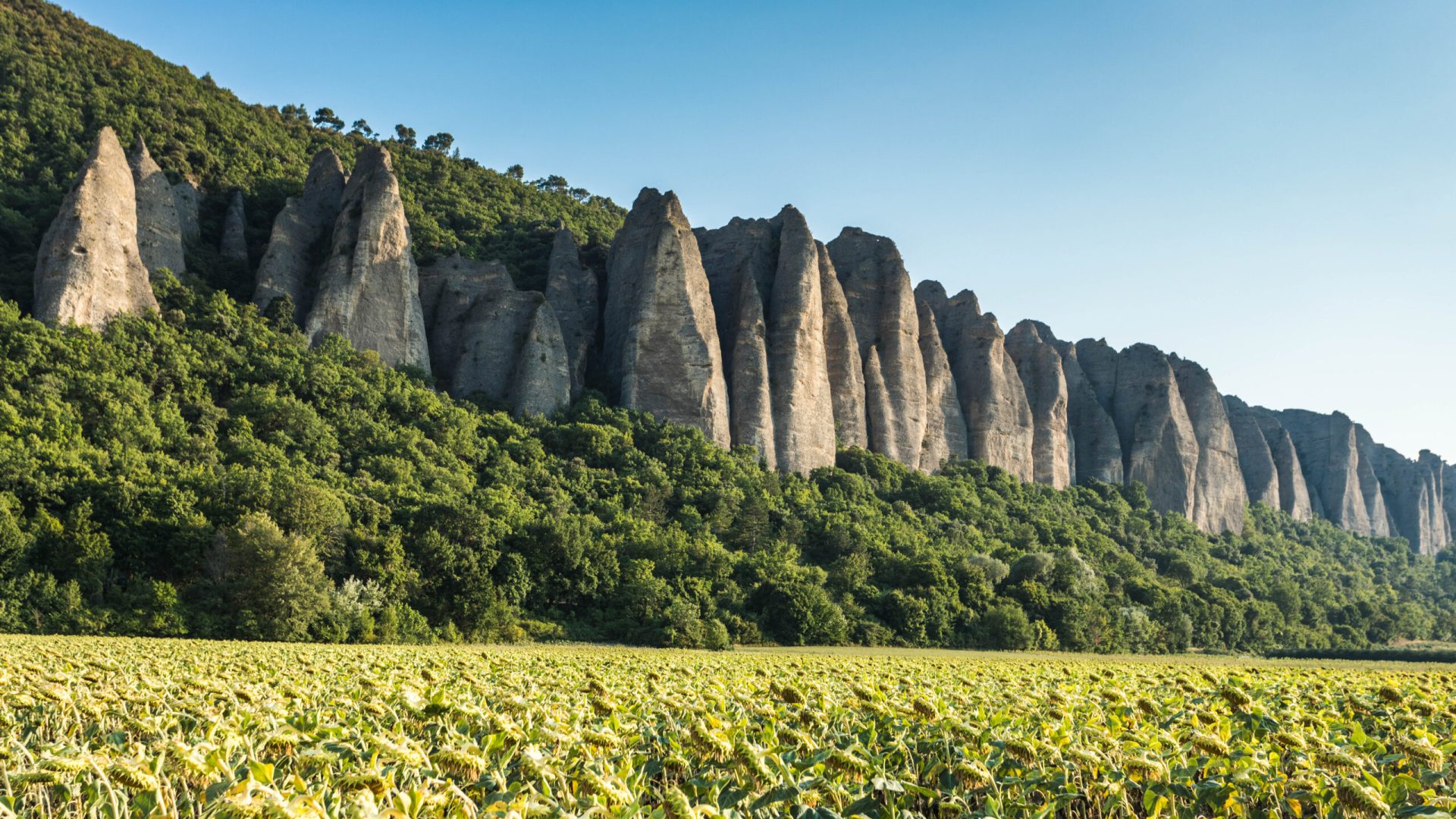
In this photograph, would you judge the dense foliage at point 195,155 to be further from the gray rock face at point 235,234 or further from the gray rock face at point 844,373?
the gray rock face at point 844,373

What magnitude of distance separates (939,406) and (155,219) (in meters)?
68.4

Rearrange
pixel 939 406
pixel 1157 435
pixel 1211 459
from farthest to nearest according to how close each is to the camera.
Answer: pixel 1211 459, pixel 1157 435, pixel 939 406

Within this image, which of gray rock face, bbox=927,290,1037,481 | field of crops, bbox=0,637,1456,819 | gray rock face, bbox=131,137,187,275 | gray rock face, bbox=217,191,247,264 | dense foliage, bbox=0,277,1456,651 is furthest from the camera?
gray rock face, bbox=927,290,1037,481

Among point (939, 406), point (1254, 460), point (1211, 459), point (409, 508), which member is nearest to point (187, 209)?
point (409, 508)

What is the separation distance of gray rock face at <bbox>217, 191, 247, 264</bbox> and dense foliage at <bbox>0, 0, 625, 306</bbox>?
115 cm

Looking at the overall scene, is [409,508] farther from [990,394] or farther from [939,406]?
[990,394]

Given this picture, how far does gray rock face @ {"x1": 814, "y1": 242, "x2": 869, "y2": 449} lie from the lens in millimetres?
80812

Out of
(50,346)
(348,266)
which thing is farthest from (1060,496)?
(50,346)

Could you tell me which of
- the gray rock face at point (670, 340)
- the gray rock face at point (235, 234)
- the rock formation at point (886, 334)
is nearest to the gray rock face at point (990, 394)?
the rock formation at point (886, 334)

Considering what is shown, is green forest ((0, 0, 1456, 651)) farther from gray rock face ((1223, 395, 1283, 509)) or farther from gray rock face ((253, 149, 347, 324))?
gray rock face ((1223, 395, 1283, 509))

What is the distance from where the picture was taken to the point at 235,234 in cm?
7100

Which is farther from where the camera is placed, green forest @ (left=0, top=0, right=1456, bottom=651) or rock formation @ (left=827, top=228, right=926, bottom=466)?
rock formation @ (left=827, top=228, right=926, bottom=466)

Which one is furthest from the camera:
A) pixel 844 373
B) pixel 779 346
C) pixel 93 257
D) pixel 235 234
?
pixel 844 373

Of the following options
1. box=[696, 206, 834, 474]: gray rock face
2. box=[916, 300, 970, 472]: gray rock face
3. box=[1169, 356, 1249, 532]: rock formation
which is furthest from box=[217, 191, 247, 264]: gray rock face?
box=[1169, 356, 1249, 532]: rock formation
